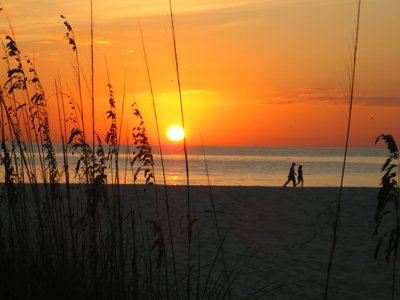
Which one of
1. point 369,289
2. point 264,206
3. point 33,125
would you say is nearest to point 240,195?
point 264,206

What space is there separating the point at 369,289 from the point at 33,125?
5.60m

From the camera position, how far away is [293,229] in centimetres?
1282

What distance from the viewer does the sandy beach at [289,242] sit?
25.7ft

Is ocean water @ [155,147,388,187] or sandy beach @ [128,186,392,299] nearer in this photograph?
sandy beach @ [128,186,392,299]

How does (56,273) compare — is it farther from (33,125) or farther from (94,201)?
(33,125)

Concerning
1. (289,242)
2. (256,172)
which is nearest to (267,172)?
(256,172)

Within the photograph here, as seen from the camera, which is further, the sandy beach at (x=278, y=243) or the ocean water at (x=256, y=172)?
the ocean water at (x=256, y=172)

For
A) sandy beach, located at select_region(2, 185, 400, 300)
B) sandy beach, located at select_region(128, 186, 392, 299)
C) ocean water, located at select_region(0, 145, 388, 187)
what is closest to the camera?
sandy beach, located at select_region(2, 185, 400, 300)

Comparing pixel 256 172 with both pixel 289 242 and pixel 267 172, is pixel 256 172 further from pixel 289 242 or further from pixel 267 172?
pixel 289 242

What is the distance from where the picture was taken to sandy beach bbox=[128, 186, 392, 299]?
25.7ft

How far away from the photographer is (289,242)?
11305mm

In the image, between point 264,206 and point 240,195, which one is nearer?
point 264,206

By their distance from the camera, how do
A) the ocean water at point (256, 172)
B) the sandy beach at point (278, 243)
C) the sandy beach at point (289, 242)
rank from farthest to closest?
the ocean water at point (256, 172)
the sandy beach at point (289, 242)
the sandy beach at point (278, 243)

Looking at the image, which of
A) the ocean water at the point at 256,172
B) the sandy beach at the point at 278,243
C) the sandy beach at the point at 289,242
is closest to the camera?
the sandy beach at the point at 278,243
